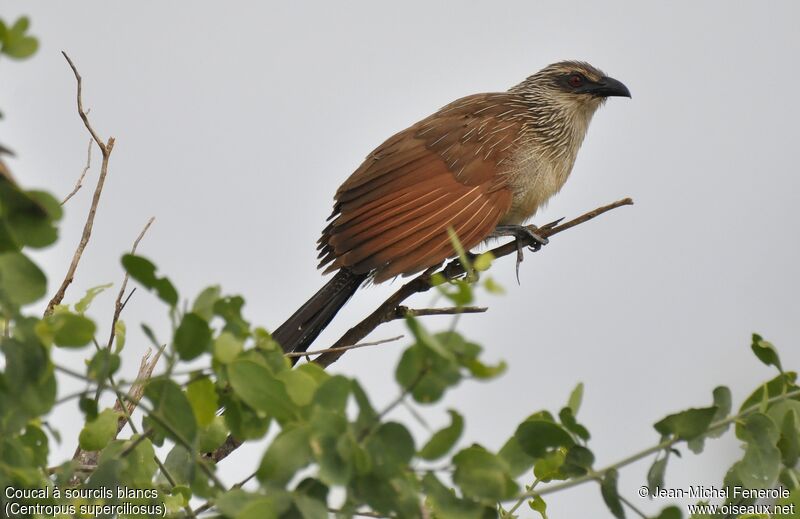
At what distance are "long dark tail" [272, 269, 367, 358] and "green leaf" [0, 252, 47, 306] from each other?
179 centimetres

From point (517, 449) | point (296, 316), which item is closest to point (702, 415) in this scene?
point (517, 449)

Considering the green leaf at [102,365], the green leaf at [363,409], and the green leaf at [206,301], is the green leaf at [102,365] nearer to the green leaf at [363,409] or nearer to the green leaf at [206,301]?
the green leaf at [206,301]

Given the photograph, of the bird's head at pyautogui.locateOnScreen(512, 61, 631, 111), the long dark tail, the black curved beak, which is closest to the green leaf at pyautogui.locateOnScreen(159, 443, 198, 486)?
the long dark tail

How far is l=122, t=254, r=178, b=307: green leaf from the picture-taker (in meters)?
1.01

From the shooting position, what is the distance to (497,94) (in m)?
3.95

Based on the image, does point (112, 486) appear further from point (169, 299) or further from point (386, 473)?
point (386, 473)

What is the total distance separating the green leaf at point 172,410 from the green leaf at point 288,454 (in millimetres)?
117

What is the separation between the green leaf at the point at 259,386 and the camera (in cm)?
102

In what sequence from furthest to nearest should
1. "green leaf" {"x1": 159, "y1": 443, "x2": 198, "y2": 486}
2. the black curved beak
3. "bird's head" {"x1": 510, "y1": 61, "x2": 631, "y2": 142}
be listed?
the black curved beak → "bird's head" {"x1": 510, "y1": 61, "x2": 631, "y2": 142} → "green leaf" {"x1": 159, "y1": 443, "x2": 198, "y2": 486}

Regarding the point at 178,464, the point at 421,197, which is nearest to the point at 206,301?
the point at 178,464

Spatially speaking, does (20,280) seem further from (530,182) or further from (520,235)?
(530,182)

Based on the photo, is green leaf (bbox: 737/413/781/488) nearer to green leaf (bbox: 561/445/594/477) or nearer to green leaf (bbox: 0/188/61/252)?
green leaf (bbox: 561/445/594/477)

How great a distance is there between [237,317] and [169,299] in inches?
3.2

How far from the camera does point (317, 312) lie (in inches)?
112
